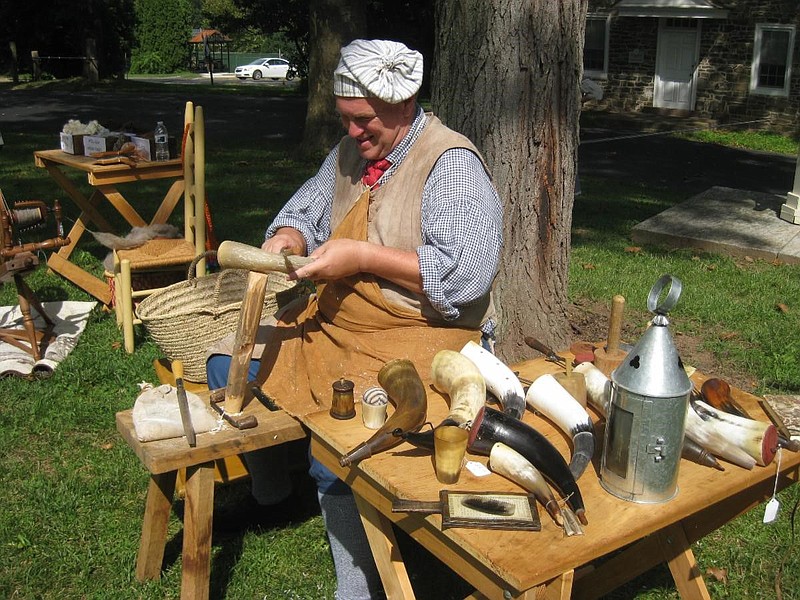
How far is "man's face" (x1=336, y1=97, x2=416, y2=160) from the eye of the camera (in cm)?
260

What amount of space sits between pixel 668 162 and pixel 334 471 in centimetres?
1181

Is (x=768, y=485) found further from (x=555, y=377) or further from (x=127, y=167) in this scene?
(x=127, y=167)

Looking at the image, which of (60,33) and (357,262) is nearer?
(357,262)

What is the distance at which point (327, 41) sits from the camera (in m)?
10.8

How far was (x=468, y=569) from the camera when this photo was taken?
187 centimetres

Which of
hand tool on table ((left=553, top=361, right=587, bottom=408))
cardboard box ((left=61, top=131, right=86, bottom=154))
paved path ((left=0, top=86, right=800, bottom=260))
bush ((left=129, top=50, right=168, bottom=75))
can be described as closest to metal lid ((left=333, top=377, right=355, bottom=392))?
hand tool on table ((left=553, top=361, right=587, bottom=408))

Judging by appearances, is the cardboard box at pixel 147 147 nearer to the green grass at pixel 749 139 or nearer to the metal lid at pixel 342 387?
the metal lid at pixel 342 387

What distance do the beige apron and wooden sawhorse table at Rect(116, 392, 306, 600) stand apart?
0.36 ft

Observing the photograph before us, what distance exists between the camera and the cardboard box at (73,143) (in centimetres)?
572

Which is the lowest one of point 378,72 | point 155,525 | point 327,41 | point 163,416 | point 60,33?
point 155,525

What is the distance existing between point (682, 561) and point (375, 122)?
1.59 meters

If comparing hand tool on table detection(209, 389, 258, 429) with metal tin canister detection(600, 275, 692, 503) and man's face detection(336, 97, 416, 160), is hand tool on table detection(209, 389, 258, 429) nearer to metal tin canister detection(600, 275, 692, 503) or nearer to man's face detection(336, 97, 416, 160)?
man's face detection(336, 97, 416, 160)

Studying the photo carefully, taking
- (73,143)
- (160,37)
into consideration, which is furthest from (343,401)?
(160,37)

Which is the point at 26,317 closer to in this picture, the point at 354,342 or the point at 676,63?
the point at 354,342
